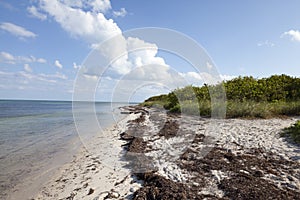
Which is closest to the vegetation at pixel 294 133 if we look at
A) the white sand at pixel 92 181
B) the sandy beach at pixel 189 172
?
the sandy beach at pixel 189 172

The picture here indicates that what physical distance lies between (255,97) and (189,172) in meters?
15.3

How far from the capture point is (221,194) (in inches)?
156

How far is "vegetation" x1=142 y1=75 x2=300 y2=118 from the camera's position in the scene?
15016mm

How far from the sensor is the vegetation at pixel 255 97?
15016 mm

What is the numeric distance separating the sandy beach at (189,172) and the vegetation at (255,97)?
7.29 metres

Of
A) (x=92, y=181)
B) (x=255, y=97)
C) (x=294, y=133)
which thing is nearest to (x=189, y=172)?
(x=92, y=181)

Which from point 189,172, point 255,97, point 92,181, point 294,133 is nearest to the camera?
point 189,172

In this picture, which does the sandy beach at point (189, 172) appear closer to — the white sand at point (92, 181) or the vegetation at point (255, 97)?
the white sand at point (92, 181)

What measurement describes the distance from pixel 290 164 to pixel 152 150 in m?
4.17

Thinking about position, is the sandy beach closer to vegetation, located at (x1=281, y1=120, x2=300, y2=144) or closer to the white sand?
the white sand

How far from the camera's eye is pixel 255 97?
59.0ft

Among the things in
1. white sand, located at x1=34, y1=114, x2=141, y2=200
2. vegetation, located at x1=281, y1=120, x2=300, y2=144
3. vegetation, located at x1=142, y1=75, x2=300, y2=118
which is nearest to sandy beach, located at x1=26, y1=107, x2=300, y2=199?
white sand, located at x1=34, y1=114, x2=141, y2=200

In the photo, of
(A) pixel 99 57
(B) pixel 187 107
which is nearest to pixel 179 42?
(A) pixel 99 57

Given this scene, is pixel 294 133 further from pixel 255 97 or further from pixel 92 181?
pixel 255 97
